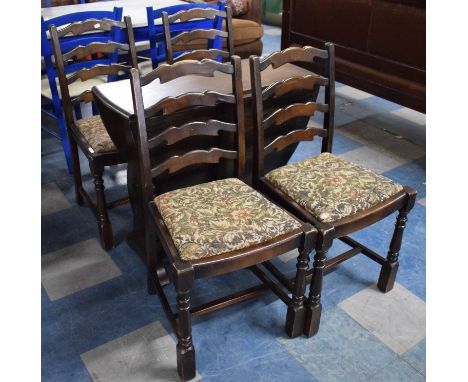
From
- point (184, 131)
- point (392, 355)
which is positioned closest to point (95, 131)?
point (184, 131)

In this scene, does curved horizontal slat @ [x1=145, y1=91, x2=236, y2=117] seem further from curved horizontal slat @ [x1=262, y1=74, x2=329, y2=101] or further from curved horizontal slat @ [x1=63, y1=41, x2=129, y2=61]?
curved horizontal slat @ [x1=63, y1=41, x2=129, y2=61]

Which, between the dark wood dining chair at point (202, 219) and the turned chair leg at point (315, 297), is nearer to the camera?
the dark wood dining chair at point (202, 219)

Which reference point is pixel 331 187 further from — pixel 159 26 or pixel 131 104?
pixel 159 26

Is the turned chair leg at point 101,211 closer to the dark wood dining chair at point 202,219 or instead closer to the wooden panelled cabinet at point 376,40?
the dark wood dining chair at point 202,219

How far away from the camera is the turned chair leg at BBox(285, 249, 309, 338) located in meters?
1.60

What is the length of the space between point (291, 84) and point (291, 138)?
0.75ft

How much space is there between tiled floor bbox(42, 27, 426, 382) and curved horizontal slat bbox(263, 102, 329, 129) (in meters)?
0.72

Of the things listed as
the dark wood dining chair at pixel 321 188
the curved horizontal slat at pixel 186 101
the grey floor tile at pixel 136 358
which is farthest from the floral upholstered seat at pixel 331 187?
the grey floor tile at pixel 136 358

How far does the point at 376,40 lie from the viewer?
10.9ft

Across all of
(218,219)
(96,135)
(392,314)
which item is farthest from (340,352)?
(96,135)

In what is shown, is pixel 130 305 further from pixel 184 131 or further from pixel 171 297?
pixel 184 131

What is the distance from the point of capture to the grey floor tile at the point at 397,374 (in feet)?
5.41

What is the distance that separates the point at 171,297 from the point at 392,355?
3.03 feet

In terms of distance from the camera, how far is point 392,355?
174cm
